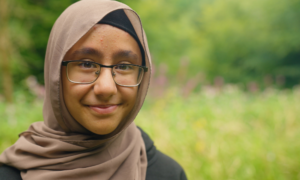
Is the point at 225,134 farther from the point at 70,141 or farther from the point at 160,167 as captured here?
the point at 70,141

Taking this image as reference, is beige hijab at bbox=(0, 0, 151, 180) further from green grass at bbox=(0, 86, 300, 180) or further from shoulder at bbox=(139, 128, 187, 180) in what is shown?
green grass at bbox=(0, 86, 300, 180)

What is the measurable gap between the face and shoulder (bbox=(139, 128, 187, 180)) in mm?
414

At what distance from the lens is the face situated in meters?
1.11

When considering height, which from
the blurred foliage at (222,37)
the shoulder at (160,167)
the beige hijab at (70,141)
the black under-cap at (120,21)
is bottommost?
the blurred foliage at (222,37)

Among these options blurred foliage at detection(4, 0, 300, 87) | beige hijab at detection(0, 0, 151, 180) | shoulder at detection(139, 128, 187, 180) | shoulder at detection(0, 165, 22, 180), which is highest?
beige hijab at detection(0, 0, 151, 180)

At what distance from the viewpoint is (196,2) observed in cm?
2173

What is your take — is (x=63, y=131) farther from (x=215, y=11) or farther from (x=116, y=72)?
(x=215, y=11)

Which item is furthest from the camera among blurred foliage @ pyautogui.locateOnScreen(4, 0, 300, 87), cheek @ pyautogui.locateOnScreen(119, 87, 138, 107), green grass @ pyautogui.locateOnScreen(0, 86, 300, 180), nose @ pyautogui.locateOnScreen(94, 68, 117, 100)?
blurred foliage @ pyautogui.locateOnScreen(4, 0, 300, 87)

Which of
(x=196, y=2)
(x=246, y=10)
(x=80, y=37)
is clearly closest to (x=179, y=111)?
(x=80, y=37)

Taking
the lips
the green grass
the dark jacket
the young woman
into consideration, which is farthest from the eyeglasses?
the green grass

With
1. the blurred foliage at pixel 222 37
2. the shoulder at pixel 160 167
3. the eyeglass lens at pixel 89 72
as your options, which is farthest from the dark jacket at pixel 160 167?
the blurred foliage at pixel 222 37

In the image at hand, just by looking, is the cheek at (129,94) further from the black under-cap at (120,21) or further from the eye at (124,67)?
the black under-cap at (120,21)

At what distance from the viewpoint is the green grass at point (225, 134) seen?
8.91ft

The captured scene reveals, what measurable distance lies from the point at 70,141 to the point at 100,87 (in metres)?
0.36
